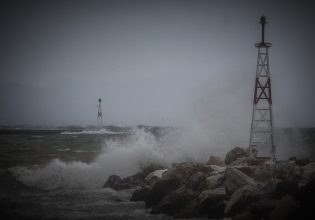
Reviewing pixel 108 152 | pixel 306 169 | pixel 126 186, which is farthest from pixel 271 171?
pixel 108 152

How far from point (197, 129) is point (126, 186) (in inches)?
642

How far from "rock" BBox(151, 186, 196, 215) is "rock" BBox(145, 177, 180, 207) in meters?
1.12

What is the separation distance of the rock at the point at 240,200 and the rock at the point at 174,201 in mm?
2178

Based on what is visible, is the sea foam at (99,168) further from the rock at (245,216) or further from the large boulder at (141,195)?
the rock at (245,216)

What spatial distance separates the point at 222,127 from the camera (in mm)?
35438

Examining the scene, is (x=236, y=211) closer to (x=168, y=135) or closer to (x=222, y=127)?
(x=168, y=135)

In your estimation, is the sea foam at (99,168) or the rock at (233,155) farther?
the rock at (233,155)

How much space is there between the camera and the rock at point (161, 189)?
51.0 feet

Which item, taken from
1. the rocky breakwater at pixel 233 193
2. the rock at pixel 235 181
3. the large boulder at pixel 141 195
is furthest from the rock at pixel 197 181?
the large boulder at pixel 141 195


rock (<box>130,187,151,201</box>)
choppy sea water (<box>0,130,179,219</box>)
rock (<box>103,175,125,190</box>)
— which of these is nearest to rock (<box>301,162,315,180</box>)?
choppy sea water (<box>0,130,179,219</box>)

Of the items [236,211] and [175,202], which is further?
[175,202]

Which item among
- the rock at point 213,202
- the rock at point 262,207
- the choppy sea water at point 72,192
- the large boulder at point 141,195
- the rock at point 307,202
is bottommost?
the choppy sea water at point 72,192

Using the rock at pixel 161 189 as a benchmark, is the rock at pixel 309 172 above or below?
above

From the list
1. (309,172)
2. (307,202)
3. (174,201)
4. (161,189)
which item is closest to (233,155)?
(309,172)
